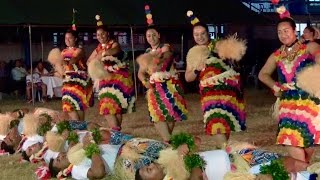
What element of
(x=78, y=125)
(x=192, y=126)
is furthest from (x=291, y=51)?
(x=192, y=126)

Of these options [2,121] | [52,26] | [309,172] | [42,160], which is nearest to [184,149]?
[309,172]

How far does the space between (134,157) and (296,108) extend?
3.65 feet

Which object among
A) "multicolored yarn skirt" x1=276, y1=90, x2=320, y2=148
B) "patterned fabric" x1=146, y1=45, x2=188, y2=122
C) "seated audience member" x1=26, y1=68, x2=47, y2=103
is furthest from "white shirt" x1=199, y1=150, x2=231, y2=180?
"seated audience member" x1=26, y1=68, x2=47, y2=103

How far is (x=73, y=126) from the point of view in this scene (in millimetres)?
5281

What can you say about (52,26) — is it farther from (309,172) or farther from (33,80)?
(309,172)

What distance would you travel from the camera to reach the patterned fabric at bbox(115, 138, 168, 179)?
386 centimetres

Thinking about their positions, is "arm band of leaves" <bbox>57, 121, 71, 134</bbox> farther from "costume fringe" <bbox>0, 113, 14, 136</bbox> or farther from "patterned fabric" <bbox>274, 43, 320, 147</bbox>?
"patterned fabric" <bbox>274, 43, 320, 147</bbox>

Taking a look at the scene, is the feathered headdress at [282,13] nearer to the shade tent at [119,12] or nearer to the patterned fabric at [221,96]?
the patterned fabric at [221,96]

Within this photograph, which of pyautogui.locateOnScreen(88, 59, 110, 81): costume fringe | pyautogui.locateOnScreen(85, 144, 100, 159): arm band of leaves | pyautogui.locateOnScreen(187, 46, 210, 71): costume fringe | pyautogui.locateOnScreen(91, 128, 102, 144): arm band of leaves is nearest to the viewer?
pyautogui.locateOnScreen(85, 144, 100, 159): arm band of leaves

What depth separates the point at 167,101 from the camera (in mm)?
5965

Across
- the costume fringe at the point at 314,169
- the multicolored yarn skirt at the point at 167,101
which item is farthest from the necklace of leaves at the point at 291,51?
the multicolored yarn skirt at the point at 167,101

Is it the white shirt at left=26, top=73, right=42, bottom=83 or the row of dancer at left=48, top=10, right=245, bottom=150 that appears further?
the white shirt at left=26, top=73, right=42, bottom=83

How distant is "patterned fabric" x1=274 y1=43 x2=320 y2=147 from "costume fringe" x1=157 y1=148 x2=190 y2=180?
102 centimetres

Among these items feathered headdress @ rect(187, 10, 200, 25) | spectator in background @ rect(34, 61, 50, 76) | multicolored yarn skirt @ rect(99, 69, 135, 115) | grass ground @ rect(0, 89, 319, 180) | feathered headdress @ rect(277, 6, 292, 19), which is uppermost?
feathered headdress @ rect(187, 10, 200, 25)
